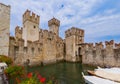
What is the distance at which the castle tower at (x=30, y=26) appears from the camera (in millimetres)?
29750

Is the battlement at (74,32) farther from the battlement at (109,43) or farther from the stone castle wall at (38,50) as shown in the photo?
the battlement at (109,43)

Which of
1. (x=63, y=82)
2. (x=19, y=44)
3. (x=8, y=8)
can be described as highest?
(x=8, y=8)

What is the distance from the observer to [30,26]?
99.5 feet

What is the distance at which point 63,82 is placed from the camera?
12250mm

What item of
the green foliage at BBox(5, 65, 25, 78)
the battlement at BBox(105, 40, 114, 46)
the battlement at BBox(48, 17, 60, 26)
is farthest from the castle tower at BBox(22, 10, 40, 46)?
the green foliage at BBox(5, 65, 25, 78)

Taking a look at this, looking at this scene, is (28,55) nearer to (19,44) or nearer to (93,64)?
(19,44)

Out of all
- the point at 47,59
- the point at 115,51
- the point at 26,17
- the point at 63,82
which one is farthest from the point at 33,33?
the point at 63,82

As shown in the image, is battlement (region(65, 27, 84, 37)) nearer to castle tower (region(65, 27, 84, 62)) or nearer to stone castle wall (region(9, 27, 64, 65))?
castle tower (region(65, 27, 84, 62))

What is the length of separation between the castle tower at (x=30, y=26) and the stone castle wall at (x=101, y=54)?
39.6 ft

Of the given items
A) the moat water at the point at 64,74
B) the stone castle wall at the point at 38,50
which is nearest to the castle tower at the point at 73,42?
A: the stone castle wall at the point at 38,50

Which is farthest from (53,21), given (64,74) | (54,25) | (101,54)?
(64,74)

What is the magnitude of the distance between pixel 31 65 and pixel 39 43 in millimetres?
4483

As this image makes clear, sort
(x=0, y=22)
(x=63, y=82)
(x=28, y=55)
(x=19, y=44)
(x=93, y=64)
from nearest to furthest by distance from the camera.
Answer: (x=63, y=82) → (x=0, y=22) → (x=19, y=44) → (x=28, y=55) → (x=93, y=64)

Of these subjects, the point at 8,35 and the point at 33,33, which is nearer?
the point at 8,35
